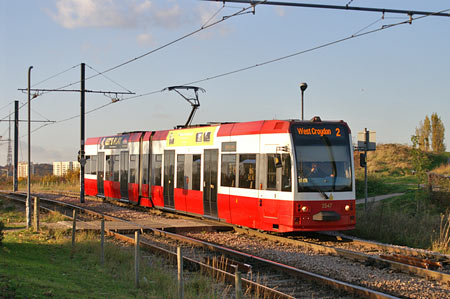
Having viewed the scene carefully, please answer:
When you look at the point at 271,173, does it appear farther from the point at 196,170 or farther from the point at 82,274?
the point at 82,274

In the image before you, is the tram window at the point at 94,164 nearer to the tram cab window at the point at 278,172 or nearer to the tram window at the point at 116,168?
the tram window at the point at 116,168

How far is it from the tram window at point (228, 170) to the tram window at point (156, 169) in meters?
6.04

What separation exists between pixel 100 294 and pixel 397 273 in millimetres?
6186

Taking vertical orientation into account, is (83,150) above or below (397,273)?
above

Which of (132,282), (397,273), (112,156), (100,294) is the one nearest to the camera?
(100,294)

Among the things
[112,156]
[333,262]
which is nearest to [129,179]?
[112,156]

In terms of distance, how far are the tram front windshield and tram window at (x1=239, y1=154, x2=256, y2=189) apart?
1916 mm

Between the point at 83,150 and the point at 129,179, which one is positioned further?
the point at 83,150

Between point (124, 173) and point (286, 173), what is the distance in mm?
14687

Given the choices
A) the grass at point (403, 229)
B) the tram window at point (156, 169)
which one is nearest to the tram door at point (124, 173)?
the tram window at point (156, 169)

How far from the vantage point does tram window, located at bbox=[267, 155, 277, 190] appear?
1662 cm

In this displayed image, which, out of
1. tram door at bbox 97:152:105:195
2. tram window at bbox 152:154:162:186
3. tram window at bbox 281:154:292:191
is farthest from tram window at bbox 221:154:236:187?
tram door at bbox 97:152:105:195

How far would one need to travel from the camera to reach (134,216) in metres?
24.7

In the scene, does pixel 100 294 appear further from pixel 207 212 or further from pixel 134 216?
pixel 134 216
